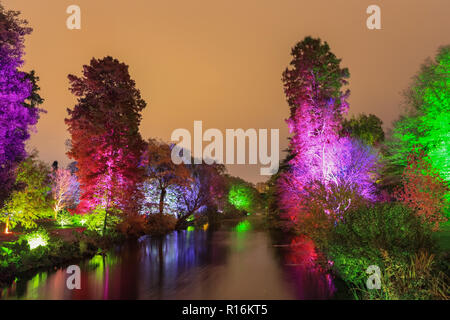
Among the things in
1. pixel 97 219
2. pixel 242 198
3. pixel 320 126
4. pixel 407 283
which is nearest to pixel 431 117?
pixel 320 126

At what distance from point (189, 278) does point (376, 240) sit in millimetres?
7368

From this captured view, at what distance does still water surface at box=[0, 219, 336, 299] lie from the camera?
33.2 ft

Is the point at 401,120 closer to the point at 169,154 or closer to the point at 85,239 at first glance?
the point at 169,154

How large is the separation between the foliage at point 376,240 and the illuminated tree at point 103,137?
16.2 meters

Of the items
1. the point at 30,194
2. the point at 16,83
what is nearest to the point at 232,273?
the point at 30,194

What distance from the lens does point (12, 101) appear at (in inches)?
571

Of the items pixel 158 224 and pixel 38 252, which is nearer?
pixel 38 252

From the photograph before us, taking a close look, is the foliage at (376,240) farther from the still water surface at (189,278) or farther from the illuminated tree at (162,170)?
the illuminated tree at (162,170)

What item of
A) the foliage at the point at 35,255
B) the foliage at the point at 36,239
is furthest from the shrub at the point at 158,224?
the foliage at the point at 36,239

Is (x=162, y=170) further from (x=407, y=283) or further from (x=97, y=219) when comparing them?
(x=407, y=283)

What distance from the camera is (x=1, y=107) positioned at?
14.3m

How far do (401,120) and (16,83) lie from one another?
3191 centimetres

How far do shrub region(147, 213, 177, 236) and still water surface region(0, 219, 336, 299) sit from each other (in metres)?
10.7

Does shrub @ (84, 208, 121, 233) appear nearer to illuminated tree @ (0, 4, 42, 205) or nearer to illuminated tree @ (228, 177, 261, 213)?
illuminated tree @ (0, 4, 42, 205)
